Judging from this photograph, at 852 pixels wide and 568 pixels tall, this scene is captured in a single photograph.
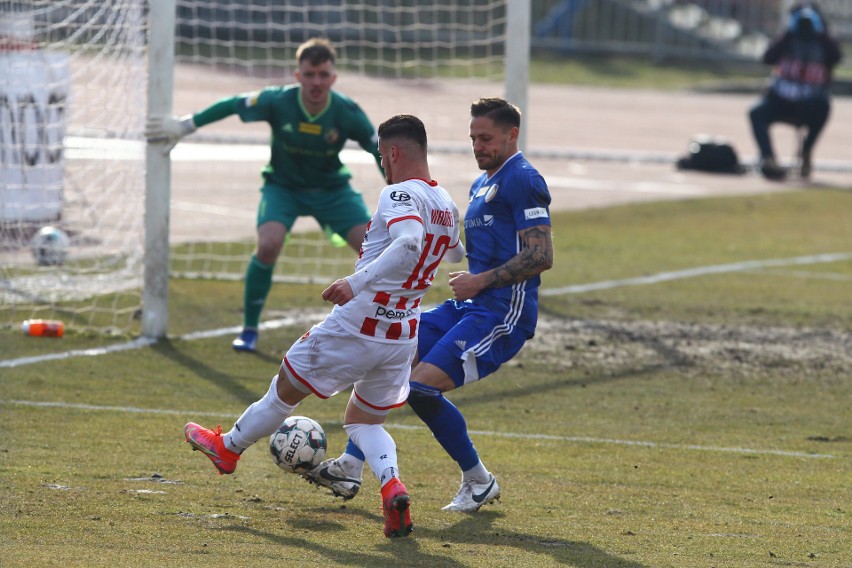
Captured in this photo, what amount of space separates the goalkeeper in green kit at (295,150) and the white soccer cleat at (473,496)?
4.06 meters

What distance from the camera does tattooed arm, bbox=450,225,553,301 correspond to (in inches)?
270

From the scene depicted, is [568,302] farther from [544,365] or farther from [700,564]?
[700,564]

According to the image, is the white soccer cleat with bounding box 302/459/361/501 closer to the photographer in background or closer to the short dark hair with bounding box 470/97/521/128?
the short dark hair with bounding box 470/97/521/128

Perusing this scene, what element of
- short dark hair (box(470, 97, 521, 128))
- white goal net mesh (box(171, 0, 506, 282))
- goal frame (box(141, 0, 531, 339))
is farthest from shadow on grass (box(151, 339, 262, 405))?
white goal net mesh (box(171, 0, 506, 282))

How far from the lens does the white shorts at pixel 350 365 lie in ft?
21.0

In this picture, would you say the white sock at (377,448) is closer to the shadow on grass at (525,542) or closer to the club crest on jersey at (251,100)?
the shadow on grass at (525,542)

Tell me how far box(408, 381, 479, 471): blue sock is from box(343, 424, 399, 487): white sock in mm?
312

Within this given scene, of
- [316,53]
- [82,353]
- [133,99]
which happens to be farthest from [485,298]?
[133,99]

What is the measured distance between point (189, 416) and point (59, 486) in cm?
191

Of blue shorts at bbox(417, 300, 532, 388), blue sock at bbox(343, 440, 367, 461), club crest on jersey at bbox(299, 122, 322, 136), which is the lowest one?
blue sock at bbox(343, 440, 367, 461)

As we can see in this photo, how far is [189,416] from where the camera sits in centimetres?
852

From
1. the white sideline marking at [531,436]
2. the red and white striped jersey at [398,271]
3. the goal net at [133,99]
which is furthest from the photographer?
the goal net at [133,99]

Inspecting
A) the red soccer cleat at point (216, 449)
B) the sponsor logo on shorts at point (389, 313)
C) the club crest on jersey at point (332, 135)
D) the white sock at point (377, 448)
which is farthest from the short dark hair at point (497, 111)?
the club crest on jersey at point (332, 135)

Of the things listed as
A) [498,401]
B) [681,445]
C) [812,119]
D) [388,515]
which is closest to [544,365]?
[498,401]
